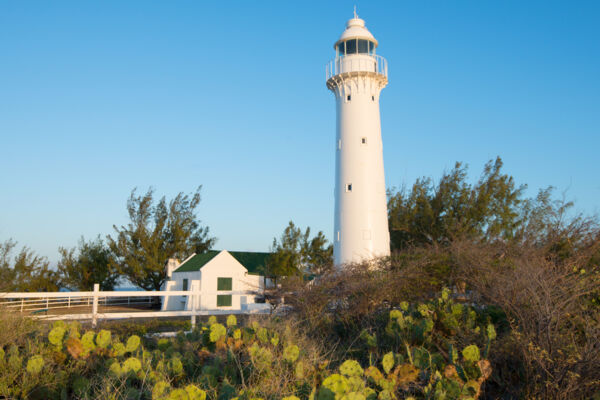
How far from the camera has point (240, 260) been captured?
26.2 m

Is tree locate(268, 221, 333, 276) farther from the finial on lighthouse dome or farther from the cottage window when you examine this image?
the finial on lighthouse dome

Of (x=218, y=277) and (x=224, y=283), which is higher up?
(x=218, y=277)

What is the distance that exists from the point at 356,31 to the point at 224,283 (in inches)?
540

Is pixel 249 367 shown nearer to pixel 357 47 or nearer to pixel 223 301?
pixel 223 301

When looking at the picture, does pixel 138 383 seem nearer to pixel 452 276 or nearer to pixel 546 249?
pixel 452 276

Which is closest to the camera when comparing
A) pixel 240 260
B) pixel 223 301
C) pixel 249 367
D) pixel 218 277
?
pixel 249 367

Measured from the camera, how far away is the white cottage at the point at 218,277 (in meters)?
23.3

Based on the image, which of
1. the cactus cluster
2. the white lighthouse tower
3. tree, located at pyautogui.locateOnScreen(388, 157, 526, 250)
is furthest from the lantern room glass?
the cactus cluster

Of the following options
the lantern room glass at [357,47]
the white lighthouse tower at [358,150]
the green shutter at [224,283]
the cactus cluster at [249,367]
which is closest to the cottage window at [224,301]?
the green shutter at [224,283]

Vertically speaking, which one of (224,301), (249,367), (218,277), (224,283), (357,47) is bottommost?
(249,367)

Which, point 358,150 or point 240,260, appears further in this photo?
point 240,260

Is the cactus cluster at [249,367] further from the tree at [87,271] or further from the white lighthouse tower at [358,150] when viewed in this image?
the tree at [87,271]

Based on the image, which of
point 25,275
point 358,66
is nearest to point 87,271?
point 25,275

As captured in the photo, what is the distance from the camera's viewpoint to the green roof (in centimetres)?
2478
